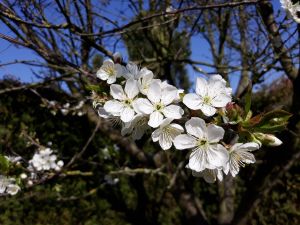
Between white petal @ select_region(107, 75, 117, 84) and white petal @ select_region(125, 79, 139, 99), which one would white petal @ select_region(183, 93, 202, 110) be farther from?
white petal @ select_region(107, 75, 117, 84)

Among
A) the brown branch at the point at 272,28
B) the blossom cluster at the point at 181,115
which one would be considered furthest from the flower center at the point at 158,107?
the brown branch at the point at 272,28

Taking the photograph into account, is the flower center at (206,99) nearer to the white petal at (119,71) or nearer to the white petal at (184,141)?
the white petal at (184,141)

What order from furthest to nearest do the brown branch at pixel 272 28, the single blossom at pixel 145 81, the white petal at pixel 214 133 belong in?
1. the brown branch at pixel 272 28
2. the single blossom at pixel 145 81
3. the white petal at pixel 214 133

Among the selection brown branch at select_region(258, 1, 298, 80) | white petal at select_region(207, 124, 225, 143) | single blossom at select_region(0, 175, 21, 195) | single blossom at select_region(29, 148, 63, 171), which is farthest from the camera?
single blossom at select_region(29, 148, 63, 171)

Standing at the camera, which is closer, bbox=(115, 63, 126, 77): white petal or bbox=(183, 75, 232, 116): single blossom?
bbox=(183, 75, 232, 116): single blossom

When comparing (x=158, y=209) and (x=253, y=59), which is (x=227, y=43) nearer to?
(x=253, y=59)

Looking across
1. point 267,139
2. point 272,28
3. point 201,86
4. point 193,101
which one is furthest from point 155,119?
point 272,28

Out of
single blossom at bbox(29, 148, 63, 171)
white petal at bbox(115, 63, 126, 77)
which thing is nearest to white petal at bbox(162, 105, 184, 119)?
white petal at bbox(115, 63, 126, 77)
